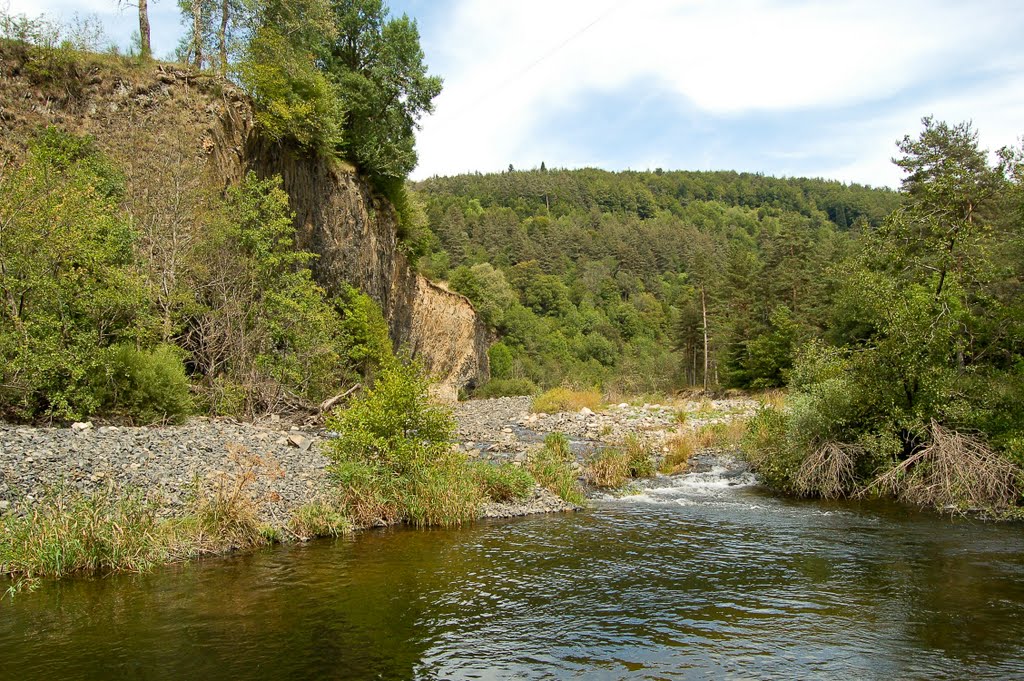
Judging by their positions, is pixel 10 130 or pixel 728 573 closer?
pixel 728 573

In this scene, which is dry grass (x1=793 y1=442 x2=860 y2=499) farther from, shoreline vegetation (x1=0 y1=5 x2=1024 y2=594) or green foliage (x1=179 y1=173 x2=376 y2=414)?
green foliage (x1=179 y1=173 x2=376 y2=414)

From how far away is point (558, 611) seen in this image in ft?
29.5

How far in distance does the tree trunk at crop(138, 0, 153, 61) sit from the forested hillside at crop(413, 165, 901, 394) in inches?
781

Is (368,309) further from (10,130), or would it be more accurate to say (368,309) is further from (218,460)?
(218,460)

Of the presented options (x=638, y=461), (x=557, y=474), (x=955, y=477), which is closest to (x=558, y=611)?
(x=557, y=474)

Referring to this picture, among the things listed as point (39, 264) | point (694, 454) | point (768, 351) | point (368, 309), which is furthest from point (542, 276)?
point (39, 264)

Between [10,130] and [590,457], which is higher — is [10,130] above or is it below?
above

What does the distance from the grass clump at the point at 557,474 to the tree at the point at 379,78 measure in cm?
2100

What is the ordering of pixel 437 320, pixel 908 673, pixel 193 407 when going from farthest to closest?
1. pixel 437 320
2. pixel 193 407
3. pixel 908 673

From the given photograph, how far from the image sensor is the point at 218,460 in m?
13.6

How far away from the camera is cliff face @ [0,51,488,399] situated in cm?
2153

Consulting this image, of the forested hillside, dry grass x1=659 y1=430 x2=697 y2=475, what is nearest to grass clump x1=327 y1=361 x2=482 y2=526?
dry grass x1=659 y1=430 x2=697 y2=475

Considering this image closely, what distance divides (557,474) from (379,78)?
2443 centimetres

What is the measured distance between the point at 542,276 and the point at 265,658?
349 feet
